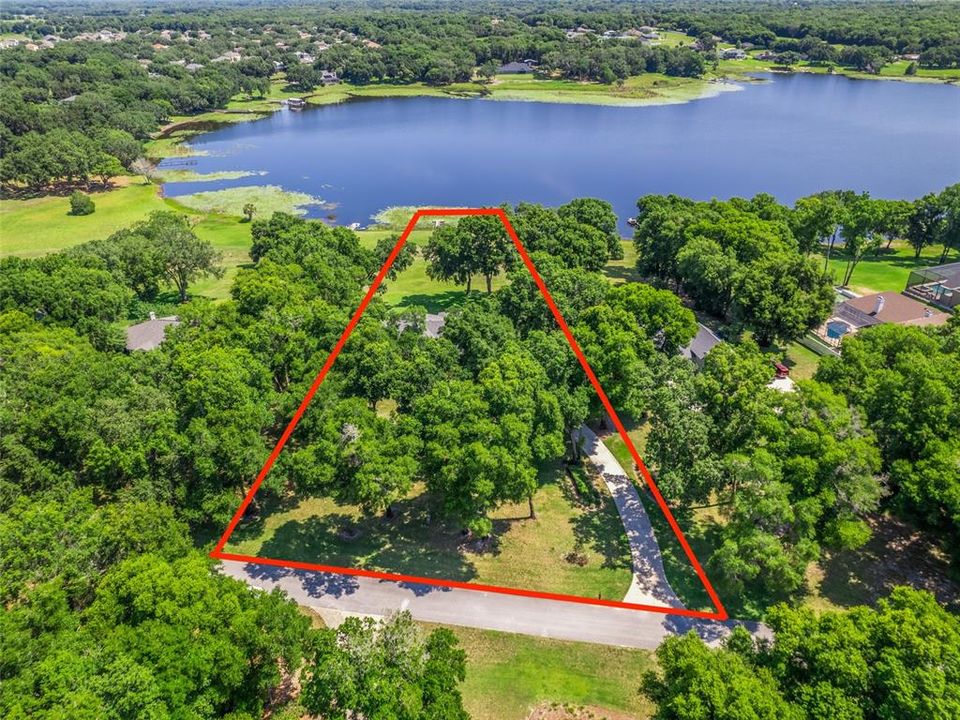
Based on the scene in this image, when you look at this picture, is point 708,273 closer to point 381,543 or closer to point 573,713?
point 381,543

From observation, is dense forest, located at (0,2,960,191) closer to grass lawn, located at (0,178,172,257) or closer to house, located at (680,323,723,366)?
grass lawn, located at (0,178,172,257)

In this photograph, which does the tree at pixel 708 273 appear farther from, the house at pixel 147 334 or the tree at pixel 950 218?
the house at pixel 147 334

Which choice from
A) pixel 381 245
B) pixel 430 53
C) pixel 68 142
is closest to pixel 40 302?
pixel 381 245

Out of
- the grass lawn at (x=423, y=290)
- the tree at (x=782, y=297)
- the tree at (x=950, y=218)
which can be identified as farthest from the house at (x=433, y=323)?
the tree at (x=950, y=218)

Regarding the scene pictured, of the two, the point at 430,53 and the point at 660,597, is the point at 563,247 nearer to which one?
the point at 660,597

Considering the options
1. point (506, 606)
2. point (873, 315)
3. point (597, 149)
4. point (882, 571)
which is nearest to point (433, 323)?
point (506, 606)

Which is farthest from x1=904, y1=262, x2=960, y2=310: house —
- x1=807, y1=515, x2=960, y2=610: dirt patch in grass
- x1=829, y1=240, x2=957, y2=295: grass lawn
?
x1=807, y1=515, x2=960, y2=610: dirt patch in grass
